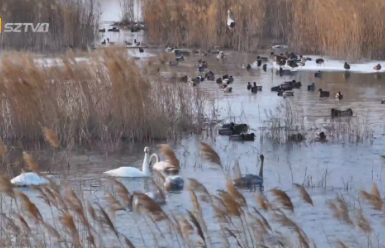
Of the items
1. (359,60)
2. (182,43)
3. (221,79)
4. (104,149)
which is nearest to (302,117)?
(104,149)

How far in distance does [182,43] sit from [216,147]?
13.7 m

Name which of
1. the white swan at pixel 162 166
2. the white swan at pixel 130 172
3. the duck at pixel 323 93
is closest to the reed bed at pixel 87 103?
the white swan at pixel 162 166

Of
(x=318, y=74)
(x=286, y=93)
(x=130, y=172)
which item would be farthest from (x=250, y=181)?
(x=318, y=74)

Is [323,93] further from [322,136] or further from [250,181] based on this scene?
[250,181]

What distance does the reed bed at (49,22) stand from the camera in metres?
22.2

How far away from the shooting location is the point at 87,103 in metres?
11.9

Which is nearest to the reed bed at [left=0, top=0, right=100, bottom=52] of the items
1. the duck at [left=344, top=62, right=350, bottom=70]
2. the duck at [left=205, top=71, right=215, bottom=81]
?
the duck at [left=205, top=71, right=215, bottom=81]

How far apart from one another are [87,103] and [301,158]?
3212 millimetres

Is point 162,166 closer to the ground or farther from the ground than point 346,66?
closer to the ground

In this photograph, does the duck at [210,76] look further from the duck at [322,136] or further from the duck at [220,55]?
the duck at [322,136]

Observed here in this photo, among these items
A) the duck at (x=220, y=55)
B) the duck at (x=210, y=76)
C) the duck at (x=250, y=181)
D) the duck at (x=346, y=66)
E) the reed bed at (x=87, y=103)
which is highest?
the duck at (x=220, y=55)

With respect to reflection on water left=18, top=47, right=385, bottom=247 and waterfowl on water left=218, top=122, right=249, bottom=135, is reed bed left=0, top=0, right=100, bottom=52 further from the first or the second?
waterfowl on water left=218, top=122, right=249, bottom=135

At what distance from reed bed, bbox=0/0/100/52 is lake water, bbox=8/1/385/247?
19.9 feet

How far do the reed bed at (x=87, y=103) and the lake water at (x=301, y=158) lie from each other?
424mm
